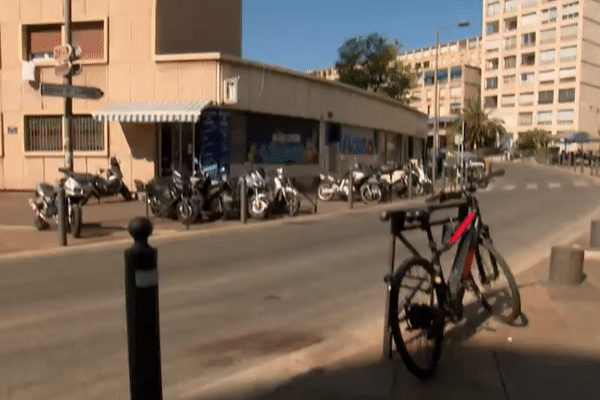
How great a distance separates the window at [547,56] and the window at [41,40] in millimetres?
77377

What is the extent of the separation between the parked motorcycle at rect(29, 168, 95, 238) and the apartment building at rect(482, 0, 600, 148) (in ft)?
256

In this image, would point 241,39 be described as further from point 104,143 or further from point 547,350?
point 547,350

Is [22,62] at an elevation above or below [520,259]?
above

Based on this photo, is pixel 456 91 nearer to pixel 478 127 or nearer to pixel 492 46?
pixel 492 46

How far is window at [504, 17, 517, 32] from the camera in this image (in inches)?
3472

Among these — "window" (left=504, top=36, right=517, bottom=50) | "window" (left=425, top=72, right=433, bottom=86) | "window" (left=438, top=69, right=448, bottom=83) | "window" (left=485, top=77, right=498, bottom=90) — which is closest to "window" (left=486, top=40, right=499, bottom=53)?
"window" (left=504, top=36, right=517, bottom=50)

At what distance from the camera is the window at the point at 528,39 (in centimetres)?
8562

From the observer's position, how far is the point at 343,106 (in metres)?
27.2

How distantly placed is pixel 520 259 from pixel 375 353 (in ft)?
17.2

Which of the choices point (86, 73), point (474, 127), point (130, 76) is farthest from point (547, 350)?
point (474, 127)

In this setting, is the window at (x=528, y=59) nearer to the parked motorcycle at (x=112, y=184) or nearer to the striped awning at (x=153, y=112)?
the striped awning at (x=153, y=112)

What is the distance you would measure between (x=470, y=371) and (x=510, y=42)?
91910 millimetres

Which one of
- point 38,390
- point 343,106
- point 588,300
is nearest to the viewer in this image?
point 38,390

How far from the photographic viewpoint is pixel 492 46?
90.7 meters
